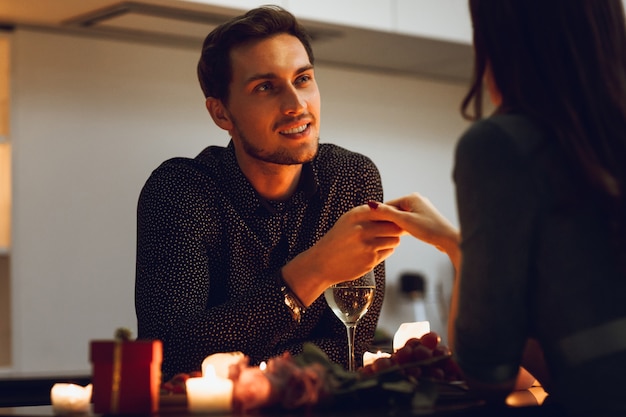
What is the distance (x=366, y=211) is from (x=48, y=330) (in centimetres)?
191

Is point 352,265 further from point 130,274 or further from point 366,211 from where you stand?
point 130,274

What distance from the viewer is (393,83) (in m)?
4.00

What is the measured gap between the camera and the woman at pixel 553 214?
3.66 ft

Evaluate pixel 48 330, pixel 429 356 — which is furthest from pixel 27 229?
pixel 429 356

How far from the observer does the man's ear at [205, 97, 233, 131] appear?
2.19 meters

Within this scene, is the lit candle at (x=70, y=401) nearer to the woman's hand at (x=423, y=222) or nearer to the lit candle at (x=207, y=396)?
the lit candle at (x=207, y=396)

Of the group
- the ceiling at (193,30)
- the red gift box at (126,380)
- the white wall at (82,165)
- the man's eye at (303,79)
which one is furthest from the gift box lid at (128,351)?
the white wall at (82,165)

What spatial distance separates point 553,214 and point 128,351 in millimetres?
511

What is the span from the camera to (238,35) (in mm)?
2098

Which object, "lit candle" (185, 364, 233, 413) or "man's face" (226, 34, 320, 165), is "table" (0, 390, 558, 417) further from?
"man's face" (226, 34, 320, 165)

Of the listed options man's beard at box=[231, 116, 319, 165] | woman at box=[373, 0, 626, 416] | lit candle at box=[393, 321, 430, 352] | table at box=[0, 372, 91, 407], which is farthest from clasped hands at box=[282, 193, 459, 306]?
table at box=[0, 372, 91, 407]

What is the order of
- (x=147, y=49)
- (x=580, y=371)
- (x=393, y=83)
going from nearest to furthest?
(x=580, y=371)
(x=147, y=49)
(x=393, y=83)

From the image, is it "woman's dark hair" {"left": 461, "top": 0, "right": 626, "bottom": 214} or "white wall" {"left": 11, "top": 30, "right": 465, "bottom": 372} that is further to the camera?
"white wall" {"left": 11, "top": 30, "right": 465, "bottom": 372}

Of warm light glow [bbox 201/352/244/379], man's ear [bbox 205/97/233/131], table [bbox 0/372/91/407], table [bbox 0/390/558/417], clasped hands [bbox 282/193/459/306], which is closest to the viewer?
table [bbox 0/390/558/417]
